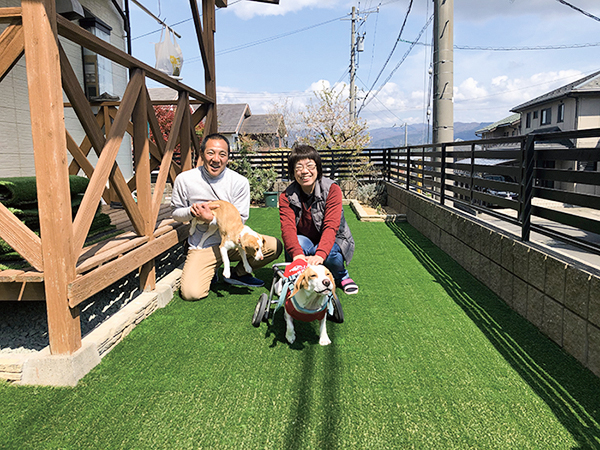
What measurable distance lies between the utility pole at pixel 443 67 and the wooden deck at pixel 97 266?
5.08m

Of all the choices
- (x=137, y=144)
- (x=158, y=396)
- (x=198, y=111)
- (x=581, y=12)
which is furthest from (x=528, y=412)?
(x=581, y=12)

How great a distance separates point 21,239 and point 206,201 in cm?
186

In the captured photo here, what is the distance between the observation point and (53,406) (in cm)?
223

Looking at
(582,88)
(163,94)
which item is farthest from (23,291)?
(163,94)

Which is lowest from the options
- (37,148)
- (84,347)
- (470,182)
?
(84,347)

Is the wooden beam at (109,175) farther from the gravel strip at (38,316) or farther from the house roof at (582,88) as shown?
the house roof at (582,88)

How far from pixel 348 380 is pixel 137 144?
2.56 m

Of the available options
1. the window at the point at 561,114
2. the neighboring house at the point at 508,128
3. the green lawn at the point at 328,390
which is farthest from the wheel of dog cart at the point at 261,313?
the neighboring house at the point at 508,128

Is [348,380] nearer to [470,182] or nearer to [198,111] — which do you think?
[470,182]

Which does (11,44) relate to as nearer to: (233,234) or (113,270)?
(113,270)

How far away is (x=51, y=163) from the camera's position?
2266mm

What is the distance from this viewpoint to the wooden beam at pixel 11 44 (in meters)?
2.23

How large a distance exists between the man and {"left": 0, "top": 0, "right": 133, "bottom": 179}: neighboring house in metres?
2.53

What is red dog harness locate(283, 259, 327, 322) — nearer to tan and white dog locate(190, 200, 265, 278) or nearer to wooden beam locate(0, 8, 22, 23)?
tan and white dog locate(190, 200, 265, 278)
